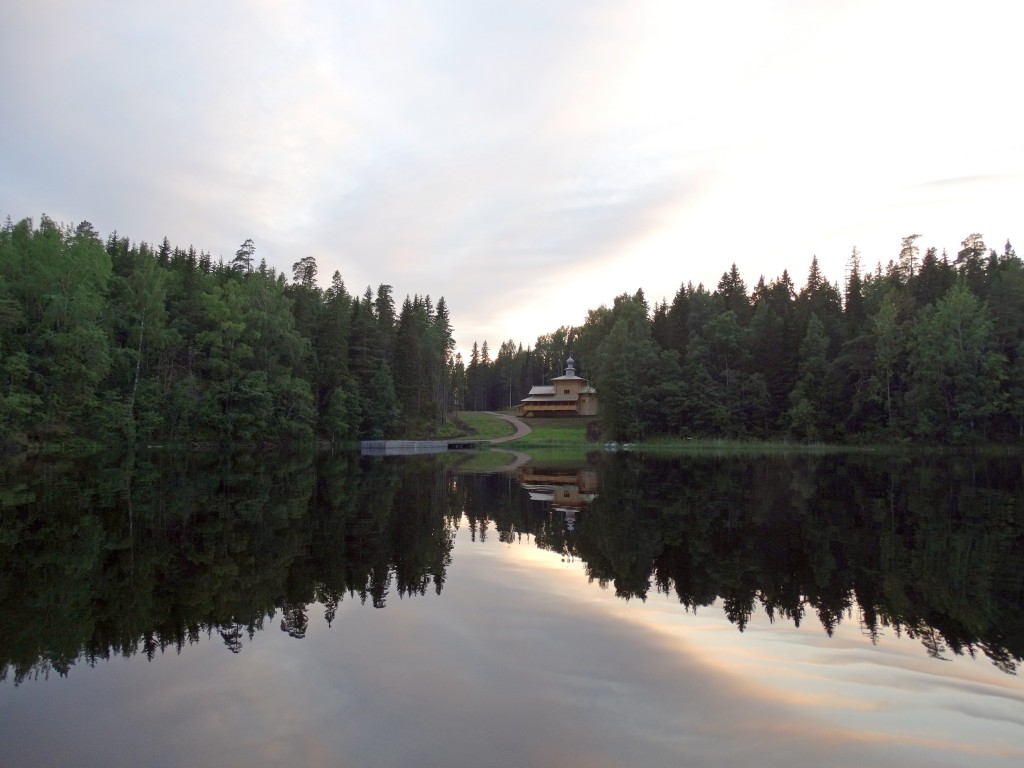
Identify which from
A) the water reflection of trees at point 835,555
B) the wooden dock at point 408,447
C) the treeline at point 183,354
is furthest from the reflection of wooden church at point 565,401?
the water reflection of trees at point 835,555

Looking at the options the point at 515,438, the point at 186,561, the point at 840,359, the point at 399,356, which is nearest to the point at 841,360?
the point at 840,359

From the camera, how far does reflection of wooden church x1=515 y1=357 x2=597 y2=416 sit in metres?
102

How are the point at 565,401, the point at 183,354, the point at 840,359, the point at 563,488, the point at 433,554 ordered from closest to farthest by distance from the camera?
the point at 433,554 < the point at 563,488 < the point at 183,354 < the point at 840,359 < the point at 565,401

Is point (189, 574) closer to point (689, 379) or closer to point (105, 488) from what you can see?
point (105, 488)

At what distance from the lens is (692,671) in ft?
21.7

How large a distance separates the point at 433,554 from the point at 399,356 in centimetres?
6779

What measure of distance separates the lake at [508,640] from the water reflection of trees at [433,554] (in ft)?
0.22

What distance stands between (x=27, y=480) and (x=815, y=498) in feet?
95.2

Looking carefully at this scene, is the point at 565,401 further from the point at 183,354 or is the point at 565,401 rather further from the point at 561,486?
the point at 561,486

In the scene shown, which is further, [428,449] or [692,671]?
→ [428,449]

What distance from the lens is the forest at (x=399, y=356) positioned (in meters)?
49.2

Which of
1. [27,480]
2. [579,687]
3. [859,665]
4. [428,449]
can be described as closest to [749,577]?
[859,665]

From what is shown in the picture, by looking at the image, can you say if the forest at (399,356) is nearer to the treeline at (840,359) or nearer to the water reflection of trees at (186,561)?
the treeline at (840,359)

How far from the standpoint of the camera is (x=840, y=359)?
65938mm
